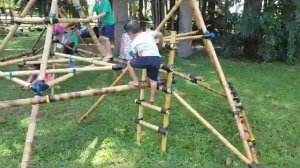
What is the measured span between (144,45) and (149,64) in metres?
0.22

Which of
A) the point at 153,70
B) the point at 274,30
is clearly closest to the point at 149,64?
the point at 153,70

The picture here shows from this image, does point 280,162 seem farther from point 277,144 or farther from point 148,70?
point 148,70

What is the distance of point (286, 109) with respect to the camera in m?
6.45

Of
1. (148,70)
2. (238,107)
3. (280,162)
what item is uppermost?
(148,70)

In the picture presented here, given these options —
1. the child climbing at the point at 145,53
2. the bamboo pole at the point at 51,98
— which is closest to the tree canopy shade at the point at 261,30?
the child climbing at the point at 145,53

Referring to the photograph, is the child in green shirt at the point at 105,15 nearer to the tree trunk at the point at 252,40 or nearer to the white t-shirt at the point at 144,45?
the white t-shirt at the point at 144,45

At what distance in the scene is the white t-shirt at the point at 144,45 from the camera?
4.53 m

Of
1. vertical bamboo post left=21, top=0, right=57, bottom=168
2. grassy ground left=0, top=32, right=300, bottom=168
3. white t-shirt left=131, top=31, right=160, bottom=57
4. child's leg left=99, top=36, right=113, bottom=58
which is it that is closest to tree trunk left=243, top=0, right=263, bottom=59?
grassy ground left=0, top=32, right=300, bottom=168

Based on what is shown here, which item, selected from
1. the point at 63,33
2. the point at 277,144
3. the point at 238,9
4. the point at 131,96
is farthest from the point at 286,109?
the point at 238,9

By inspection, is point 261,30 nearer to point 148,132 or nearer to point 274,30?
point 274,30

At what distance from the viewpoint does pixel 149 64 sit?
452cm

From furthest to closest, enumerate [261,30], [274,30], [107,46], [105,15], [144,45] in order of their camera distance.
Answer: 1. [261,30]
2. [274,30]
3. [105,15]
4. [107,46]
5. [144,45]

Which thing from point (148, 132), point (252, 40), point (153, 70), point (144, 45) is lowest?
point (148, 132)

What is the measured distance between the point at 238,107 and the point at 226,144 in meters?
0.63
